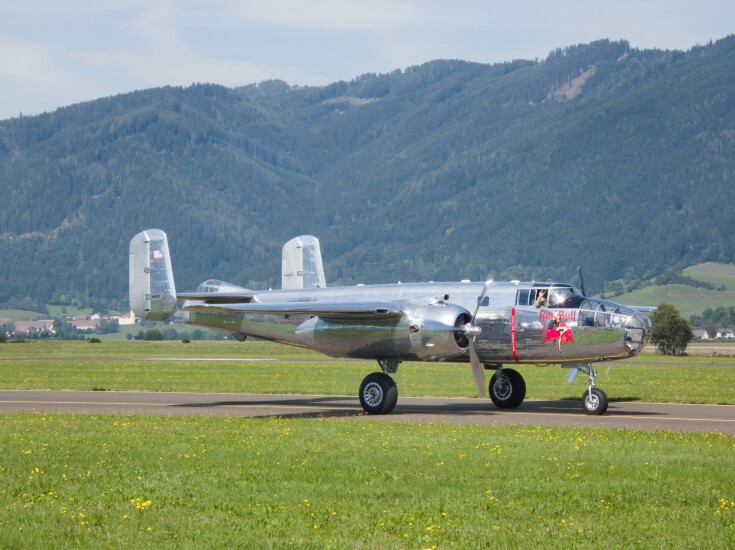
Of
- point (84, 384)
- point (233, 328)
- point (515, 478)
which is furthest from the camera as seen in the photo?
point (84, 384)

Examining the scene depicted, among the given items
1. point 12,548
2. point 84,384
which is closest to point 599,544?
point 12,548

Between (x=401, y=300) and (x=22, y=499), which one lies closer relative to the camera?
(x=22, y=499)

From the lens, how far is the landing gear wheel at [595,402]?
3019 centimetres

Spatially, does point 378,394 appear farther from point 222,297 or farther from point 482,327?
point 222,297

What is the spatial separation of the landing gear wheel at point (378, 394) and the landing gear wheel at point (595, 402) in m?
5.33

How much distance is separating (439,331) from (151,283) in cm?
1250

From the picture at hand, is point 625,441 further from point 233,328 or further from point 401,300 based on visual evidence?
point 233,328

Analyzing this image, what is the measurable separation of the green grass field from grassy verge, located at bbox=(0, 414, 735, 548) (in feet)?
0.14

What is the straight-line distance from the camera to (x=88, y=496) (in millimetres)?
17031

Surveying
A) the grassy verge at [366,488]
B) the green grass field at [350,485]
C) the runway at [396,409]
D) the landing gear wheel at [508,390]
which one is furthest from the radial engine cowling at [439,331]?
the grassy verge at [366,488]

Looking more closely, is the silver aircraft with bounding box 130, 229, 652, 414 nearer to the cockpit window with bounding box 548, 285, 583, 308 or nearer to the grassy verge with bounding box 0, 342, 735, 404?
the cockpit window with bounding box 548, 285, 583, 308

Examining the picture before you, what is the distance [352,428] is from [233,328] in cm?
1155

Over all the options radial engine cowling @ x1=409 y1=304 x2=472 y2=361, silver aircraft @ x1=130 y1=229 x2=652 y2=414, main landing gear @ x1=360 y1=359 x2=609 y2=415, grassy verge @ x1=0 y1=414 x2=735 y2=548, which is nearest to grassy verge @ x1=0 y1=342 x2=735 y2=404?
main landing gear @ x1=360 y1=359 x2=609 y2=415

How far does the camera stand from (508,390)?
33.1 meters
